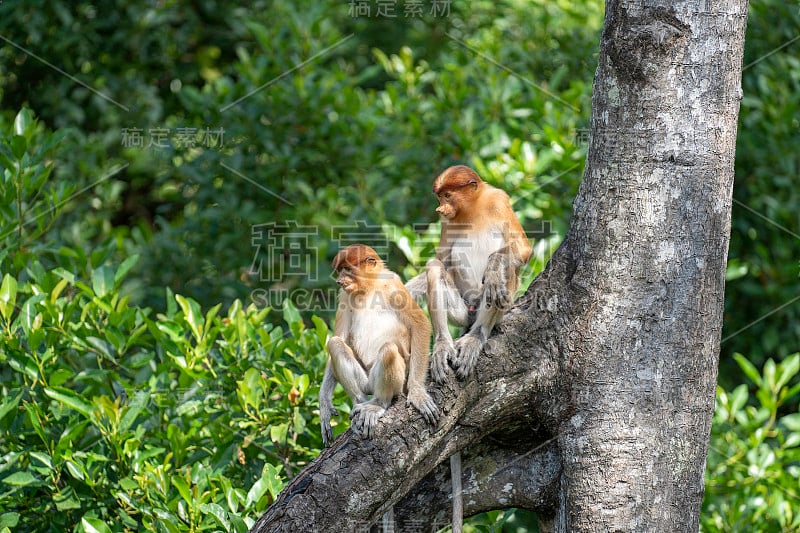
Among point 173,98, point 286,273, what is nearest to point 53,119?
point 173,98

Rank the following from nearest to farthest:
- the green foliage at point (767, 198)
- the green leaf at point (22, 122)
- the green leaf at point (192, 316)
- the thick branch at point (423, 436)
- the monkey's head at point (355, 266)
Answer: the thick branch at point (423, 436) → the monkey's head at point (355, 266) → the green leaf at point (192, 316) → the green leaf at point (22, 122) → the green foliage at point (767, 198)

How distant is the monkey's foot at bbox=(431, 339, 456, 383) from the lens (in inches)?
119

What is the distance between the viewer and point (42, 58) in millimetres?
6996

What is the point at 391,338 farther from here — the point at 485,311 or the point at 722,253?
the point at 722,253

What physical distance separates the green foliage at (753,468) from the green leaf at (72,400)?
2.75m

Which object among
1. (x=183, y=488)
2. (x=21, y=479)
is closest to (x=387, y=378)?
(x=183, y=488)

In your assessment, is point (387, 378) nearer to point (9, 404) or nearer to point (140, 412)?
point (140, 412)

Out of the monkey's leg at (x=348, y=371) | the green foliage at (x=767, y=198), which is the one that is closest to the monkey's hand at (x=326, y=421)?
the monkey's leg at (x=348, y=371)

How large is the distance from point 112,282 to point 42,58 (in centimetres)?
358

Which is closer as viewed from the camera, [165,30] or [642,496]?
[642,496]

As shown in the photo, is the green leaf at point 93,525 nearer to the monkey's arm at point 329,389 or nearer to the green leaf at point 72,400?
the green leaf at point 72,400

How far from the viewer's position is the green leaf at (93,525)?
3199 millimetres

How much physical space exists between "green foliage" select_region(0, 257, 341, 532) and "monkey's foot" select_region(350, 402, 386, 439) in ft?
1.71

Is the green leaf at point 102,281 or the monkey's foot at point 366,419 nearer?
the monkey's foot at point 366,419
